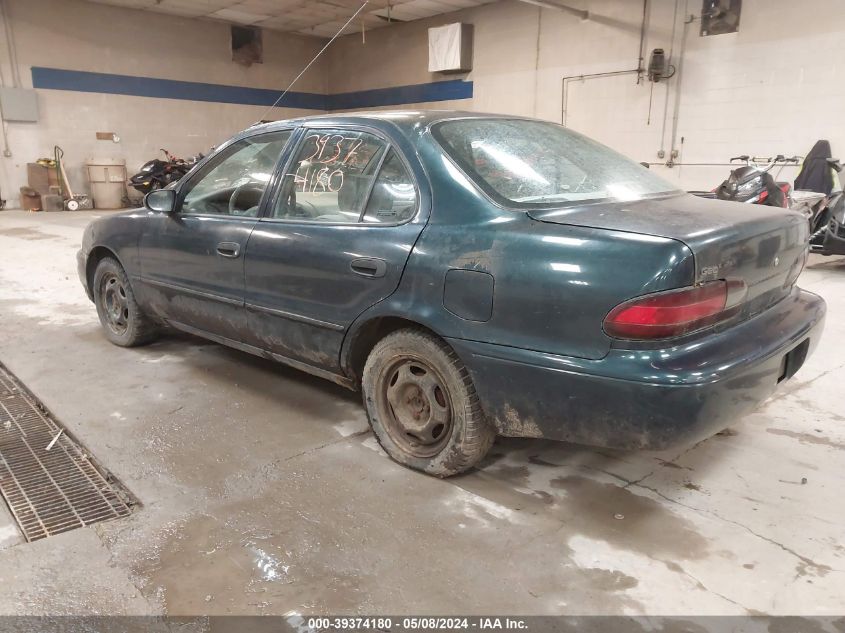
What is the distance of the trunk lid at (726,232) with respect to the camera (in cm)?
190

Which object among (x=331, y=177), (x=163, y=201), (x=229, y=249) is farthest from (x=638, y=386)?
(x=163, y=201)

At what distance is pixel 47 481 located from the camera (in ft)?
8.26

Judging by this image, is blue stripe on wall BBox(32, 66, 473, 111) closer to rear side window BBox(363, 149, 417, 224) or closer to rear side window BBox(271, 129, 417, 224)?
rear side window BBox(271, 129, 417, 224)

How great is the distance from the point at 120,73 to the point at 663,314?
51.0ft

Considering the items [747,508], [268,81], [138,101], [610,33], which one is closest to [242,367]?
[747,508]

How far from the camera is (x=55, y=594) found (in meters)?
1.85

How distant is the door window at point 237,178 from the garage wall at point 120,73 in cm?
1238

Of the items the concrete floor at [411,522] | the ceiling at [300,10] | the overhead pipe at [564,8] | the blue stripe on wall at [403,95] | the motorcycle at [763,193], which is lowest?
the concrete floor at [411,522]

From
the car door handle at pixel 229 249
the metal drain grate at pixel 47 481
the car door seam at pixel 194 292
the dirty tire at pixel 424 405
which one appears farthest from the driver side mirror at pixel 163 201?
the dirty tire at pixel 424 405

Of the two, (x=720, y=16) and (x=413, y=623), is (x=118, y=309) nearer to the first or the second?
(x=413, y=623)

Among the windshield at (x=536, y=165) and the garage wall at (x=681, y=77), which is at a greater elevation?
the garage wall at (x=681, y=77)

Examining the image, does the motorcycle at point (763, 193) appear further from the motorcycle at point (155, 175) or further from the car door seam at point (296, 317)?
the motorcycle at point (155, 175)

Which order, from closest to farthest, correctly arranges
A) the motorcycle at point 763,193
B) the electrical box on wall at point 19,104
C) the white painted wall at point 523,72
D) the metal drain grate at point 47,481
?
the metal drain grate at point 47,481
the motorcycle at point 763,193
the white painted wall at point 523,72
the electrical box on wall at point 19,104

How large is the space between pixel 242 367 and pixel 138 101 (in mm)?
13170
